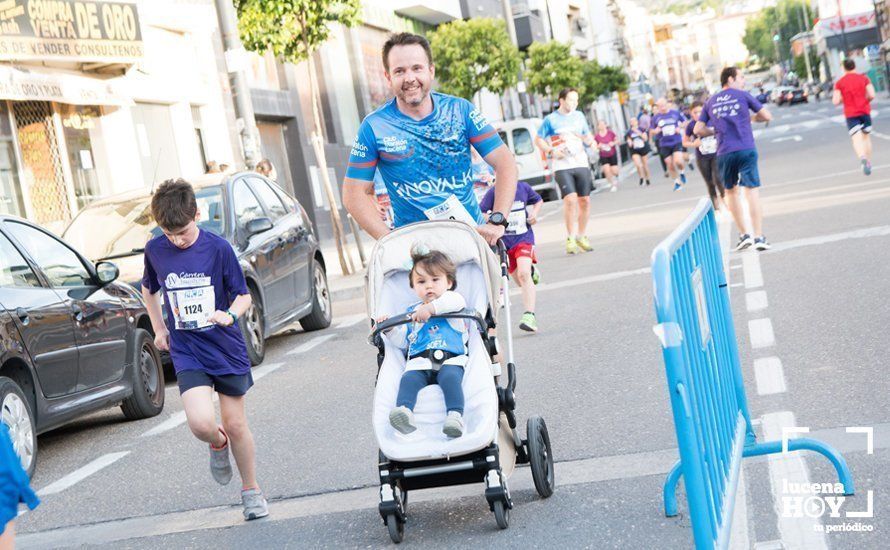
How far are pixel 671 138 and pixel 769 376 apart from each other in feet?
74.4

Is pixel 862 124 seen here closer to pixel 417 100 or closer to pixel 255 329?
pixel 255 329

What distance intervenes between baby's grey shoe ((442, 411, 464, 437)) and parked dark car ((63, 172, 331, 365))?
19.2ft

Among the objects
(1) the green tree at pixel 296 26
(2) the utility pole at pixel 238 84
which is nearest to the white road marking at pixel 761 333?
(2) the utility pole at pixel 238 84

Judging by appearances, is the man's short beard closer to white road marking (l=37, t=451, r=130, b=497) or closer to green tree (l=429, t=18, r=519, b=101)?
white road marking (l=37, t=451, r=130, b=497)

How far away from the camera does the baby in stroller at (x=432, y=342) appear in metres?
5.32

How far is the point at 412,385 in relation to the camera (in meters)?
5.42

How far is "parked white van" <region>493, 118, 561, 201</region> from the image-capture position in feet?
103

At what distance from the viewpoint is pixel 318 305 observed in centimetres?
1342

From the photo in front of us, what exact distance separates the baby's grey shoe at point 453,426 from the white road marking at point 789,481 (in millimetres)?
1238

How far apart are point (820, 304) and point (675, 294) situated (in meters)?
6.51

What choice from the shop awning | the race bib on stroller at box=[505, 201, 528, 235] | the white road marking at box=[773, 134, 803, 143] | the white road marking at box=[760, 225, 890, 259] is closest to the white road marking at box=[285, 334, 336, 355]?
the race bib on stroller at box=[505, 201, 528, 235]

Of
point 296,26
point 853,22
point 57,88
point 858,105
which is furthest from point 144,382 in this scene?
point 853,22

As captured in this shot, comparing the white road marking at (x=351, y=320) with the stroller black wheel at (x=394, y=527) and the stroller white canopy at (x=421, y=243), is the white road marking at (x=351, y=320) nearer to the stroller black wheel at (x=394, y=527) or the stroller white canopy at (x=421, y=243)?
the stroller white canopy at (x=421, y=243)

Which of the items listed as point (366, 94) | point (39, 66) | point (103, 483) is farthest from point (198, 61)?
point (103, 483)
